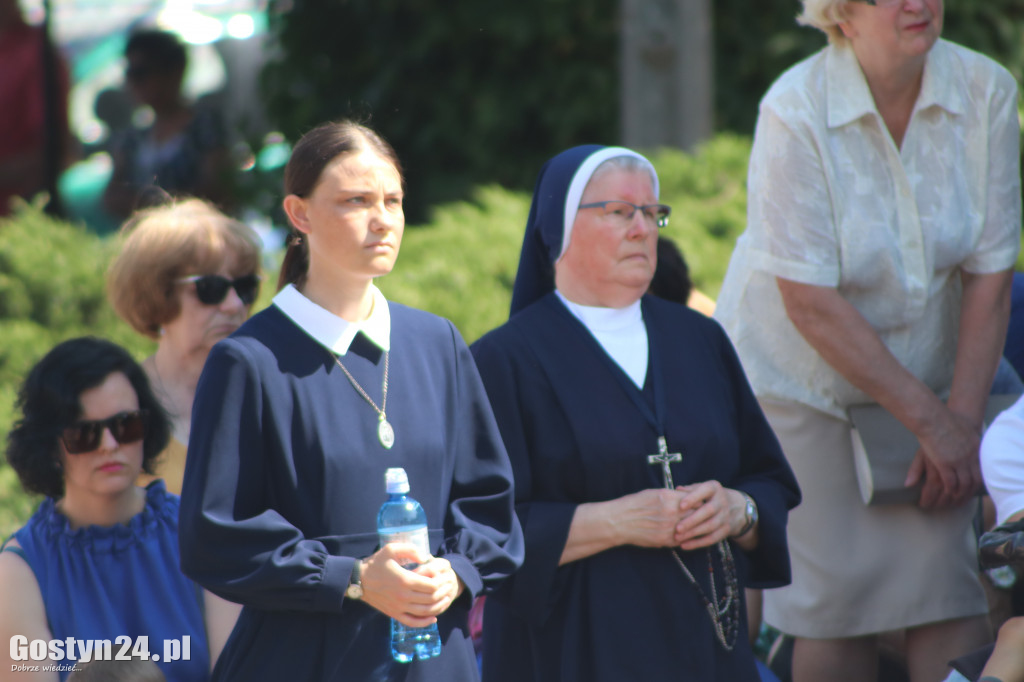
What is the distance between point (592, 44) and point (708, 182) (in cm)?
209

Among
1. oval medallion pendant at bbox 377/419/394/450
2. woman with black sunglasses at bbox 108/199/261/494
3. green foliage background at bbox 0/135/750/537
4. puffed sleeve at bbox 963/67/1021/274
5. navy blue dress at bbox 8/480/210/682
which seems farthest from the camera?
green foliage background at bbox 0/135/750/537

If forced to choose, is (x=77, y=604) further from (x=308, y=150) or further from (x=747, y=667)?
(x=747, y=667)

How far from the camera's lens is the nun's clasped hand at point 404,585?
105 inches

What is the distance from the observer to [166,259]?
15.0 ft

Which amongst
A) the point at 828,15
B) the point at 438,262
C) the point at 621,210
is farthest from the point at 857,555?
the point at 438,262

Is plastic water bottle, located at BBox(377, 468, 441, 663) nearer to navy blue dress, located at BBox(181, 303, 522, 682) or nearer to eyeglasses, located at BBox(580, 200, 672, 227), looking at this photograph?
navy blue dress, located at BBox(181, 303, 522, 682)

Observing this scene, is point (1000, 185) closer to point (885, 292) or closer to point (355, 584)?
point (885, 292)

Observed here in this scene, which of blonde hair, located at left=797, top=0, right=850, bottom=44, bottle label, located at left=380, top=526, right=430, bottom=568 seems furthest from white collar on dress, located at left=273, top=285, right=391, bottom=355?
blonde hair, located at left=797, top=0, right=850, bottom=44

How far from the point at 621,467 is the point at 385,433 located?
30.0 inches

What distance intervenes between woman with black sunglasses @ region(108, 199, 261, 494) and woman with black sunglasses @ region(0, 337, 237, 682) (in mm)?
889

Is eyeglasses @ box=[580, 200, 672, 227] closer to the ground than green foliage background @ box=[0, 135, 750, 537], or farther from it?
closer to the ground

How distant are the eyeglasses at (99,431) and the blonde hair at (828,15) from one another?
7.52 ft

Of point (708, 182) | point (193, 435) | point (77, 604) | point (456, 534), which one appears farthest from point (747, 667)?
point (708, 182)

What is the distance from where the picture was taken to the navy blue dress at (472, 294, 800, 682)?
10.7ft
